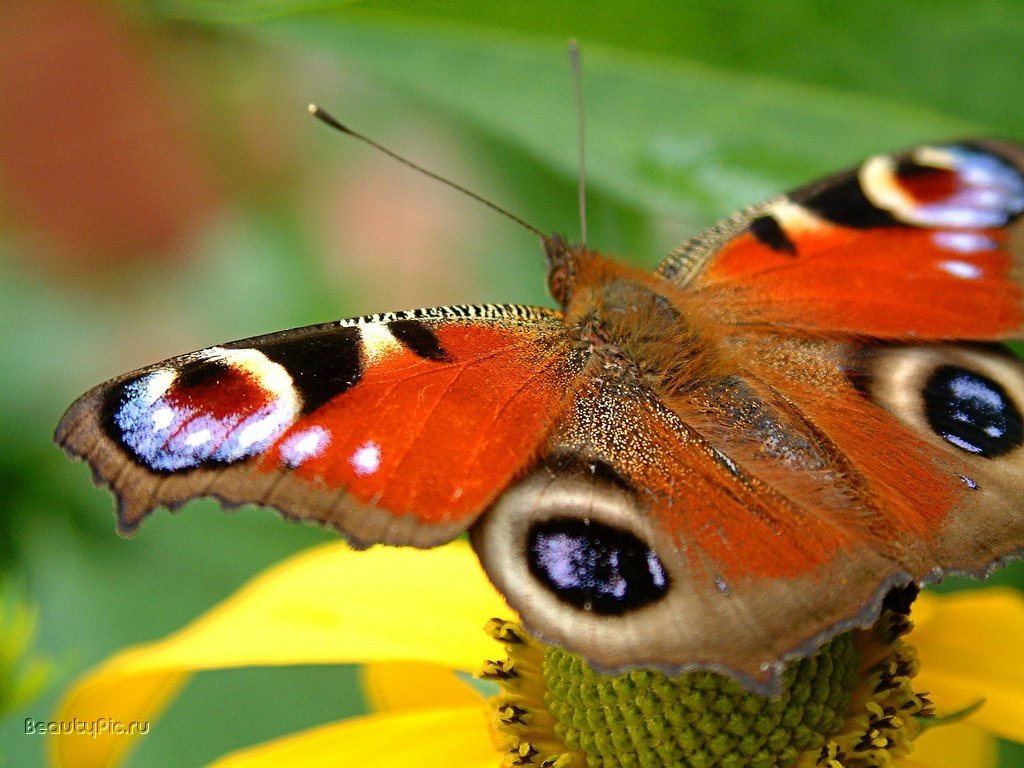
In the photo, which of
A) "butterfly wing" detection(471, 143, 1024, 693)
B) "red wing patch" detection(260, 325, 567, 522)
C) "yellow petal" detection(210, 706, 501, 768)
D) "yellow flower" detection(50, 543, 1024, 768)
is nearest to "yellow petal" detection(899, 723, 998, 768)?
"yellow flower" detection(50, 543, 1024, 768)

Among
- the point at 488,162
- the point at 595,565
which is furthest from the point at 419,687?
the point at 488,162

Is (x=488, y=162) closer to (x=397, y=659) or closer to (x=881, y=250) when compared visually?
(x=881, y=250)

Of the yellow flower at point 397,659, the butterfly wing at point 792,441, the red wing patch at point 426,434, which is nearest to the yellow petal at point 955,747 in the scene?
the yellow flower at point 397,659

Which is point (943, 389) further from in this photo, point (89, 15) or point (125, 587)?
point (89, 15)

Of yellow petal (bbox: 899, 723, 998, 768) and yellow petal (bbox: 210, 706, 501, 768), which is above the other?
yellow petal (bbox: 899, 723, 998, 768)

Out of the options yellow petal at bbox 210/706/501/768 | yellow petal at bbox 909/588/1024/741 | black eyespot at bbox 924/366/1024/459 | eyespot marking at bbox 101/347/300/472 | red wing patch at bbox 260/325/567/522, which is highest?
black eyespot at bbox 924/366/1024/459

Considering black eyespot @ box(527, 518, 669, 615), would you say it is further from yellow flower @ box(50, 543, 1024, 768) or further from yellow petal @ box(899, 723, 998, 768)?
yellow petal @ box(899, 723, 998, 768)

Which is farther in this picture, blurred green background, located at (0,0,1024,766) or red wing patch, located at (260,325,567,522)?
blurred green background, located at (0,0,1024,766)
